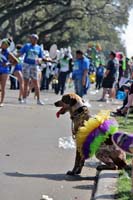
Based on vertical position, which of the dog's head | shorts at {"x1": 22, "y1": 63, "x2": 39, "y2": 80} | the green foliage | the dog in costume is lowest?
the dog in costume

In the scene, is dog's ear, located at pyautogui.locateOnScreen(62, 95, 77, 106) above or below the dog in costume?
above

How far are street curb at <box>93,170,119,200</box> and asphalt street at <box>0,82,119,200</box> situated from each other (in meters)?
0.13

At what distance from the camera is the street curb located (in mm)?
6982

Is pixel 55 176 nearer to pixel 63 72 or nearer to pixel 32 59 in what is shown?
pixel 32 59

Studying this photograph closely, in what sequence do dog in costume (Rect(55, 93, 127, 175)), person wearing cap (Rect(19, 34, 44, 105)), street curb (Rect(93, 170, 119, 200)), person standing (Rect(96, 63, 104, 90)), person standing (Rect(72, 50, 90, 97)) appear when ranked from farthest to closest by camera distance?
person standing (Rect(96, 63, 104, 90)) < person standing (Rect(72, 50, 90, 97)) < person wearing cap (Rect(19, 34, 44, 105)) < dog in costume (Rect(55, 93, 127, 175)) < street curb (Rect(93, 170, 119, 200))

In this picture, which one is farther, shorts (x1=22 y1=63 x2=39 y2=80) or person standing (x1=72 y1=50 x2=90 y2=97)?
person standing (x1=72 y1=50 x2=90 y2=97)

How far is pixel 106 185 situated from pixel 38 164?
1.78 meters

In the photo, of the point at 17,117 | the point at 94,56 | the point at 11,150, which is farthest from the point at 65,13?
the point at 11,150

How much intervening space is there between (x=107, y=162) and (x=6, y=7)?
44.7 meters

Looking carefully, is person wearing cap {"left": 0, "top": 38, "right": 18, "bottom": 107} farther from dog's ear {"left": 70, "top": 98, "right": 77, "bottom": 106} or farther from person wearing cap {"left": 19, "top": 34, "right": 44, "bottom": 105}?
Answer: dog's ear {"left": 70, "top": 98, "right": 77, "bottom": 106}

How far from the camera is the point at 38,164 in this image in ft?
29.6

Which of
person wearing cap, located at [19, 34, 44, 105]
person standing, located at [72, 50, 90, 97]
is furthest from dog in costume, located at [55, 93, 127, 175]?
person standing, located at [72, 50, 90, 97]

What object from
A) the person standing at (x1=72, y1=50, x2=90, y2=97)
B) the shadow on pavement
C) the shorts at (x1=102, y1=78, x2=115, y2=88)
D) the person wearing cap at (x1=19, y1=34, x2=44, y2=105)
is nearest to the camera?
the shadow on pavement

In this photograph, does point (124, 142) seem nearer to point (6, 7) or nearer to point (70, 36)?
point (6, 7)
